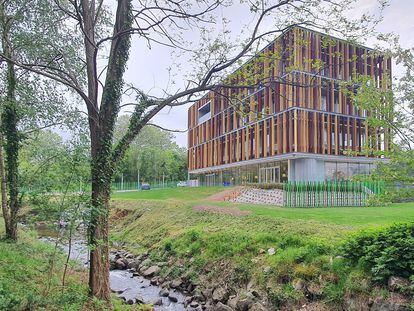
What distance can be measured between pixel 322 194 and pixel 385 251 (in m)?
15.8

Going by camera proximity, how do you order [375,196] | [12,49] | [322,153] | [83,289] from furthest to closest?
1. [322,153]
2. [12,49]
3. [83,289]
4. [375,196]

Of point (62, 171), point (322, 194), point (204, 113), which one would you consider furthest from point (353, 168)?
point (62, 171)

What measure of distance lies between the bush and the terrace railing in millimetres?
13902

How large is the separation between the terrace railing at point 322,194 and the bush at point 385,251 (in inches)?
547

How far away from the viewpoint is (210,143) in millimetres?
51938

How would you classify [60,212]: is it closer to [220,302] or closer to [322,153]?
[220,302]

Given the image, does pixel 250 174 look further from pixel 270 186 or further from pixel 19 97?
pixel 19 97

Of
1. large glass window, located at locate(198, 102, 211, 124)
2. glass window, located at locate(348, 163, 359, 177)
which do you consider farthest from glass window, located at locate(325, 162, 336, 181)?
large glass window, located at locate(198, 102, 211, 124)

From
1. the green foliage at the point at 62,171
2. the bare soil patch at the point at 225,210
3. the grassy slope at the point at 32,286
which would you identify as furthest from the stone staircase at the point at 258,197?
the green foliage at the point at 62,171

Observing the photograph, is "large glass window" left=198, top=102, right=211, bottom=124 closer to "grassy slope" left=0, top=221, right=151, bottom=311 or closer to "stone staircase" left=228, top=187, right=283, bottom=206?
"stone staircase" left=228, top=187, right=283, bottom=206

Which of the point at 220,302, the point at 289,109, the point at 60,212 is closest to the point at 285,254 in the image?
the point at 220,302

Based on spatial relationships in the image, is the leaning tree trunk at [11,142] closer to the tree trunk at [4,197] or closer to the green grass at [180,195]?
the tree trunk at [4,197]

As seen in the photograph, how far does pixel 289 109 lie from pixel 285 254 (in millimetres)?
25409

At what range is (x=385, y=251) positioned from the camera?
721 cm
